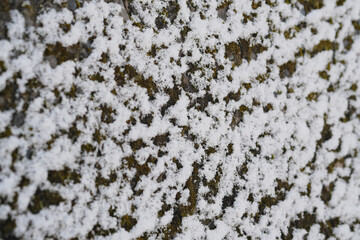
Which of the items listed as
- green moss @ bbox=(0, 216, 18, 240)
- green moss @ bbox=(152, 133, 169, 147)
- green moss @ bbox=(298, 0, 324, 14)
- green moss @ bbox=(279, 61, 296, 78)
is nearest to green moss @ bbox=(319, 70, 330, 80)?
green moss @ bbox=(279, 61, 296, 78)

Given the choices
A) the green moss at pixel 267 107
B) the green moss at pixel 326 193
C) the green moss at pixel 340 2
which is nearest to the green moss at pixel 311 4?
the green moss at pixel 340 2

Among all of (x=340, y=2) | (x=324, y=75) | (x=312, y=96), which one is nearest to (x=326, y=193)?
(x=312, y=96)

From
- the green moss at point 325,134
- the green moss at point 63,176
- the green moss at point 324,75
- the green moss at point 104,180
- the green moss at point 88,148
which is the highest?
the green moss at point 324,75

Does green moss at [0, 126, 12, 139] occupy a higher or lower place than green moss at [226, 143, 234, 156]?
lower

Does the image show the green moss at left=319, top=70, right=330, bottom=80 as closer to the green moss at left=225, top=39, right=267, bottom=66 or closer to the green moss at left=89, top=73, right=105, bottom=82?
the green moss at left=225, top=39, right=267, bottom=66

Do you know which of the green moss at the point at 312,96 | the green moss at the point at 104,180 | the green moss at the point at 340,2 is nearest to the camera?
the green moss at the point at 104,180

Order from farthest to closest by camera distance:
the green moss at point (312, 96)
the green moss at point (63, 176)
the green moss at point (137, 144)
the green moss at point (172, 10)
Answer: the green moss at point (312, 96)
the green moss at point (172, 10)
the green moss at point (137, 144)
the green moss at point (63, 176)

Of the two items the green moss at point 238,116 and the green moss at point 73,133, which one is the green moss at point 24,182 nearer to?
the green moss at point 73,133

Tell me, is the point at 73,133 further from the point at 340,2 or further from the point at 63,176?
the point at 340,2
